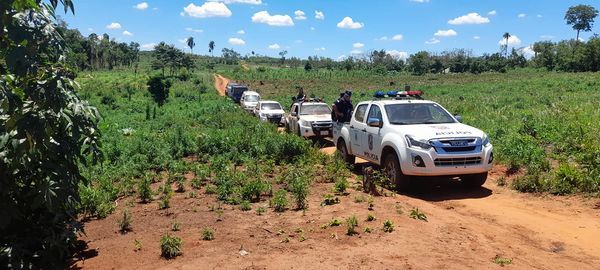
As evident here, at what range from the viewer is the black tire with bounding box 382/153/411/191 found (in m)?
8.88

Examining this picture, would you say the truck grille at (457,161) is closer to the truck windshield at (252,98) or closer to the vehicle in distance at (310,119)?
the vehicle in distance at (310,119)

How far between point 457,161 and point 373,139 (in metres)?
2.02

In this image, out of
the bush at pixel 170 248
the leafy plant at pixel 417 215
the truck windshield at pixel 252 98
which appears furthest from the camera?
the truck windshield at pixel 252 98

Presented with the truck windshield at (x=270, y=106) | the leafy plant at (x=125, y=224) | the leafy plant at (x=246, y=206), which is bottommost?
the leafy plant at (x=125, y=224)

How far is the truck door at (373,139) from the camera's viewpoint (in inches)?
388

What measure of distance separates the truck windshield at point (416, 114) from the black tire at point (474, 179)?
1.20 meters

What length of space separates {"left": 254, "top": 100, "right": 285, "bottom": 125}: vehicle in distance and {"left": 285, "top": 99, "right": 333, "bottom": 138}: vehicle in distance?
537 centimetres

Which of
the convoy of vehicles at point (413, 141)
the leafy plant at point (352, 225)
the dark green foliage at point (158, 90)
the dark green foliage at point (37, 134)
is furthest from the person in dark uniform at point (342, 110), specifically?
the dark green foliage at point (158, 90)

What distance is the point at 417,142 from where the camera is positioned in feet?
28.3

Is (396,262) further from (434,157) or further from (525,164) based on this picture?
(525,164)

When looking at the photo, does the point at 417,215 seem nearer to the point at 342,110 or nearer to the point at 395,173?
the point at 395,173

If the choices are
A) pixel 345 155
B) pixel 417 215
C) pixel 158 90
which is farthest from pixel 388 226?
pixel 158 90

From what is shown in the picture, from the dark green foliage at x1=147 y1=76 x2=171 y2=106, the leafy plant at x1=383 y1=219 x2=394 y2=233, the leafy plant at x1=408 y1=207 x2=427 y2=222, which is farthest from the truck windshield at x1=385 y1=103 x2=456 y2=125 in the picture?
the dark green foliage at x1=147 y1=76 x2=171 y2=106

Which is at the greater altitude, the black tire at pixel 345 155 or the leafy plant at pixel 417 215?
the black tire at pixel 345 155
